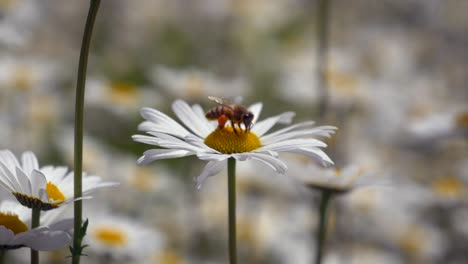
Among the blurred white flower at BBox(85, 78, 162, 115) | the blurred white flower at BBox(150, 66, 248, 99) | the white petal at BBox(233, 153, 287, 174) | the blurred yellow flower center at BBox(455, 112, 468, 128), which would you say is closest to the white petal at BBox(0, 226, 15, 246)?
the white petal at BBox(233, 153, 287, 174)

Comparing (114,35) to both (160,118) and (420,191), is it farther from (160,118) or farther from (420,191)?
(160,118)

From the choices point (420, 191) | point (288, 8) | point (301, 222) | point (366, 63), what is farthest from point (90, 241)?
point (288, 8)

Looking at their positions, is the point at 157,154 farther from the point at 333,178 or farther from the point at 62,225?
the point at 333,178

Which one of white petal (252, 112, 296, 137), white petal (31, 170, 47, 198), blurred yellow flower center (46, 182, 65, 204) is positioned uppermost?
white petal (252, 112, 296, 137)

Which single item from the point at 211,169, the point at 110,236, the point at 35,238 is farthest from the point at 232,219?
the point at 110,236

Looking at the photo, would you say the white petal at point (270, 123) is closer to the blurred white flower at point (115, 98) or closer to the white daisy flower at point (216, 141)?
the white daisy flower at point (216, 141)

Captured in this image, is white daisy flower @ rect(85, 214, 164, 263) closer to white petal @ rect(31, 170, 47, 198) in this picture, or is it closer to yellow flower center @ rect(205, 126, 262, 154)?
yellow flower center @ rect(205, 126, 262, 154)

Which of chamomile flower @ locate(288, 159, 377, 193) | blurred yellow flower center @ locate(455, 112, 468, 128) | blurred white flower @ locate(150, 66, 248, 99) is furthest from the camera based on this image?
blurred white flower @ locate(150, 66, 248, 99)
